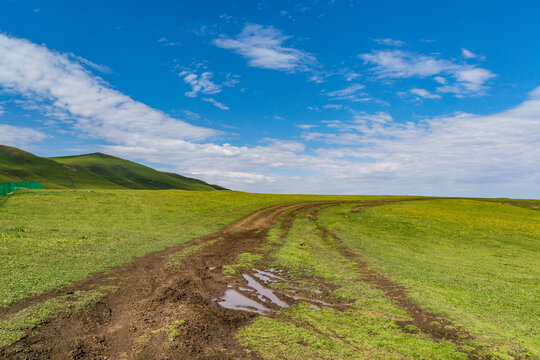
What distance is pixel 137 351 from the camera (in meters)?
7.53

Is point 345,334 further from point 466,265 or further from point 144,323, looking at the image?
point 466,265

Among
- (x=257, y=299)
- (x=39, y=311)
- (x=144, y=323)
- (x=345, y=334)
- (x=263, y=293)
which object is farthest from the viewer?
(x=263, y=293)

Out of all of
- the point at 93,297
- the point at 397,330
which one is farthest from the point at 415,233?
the point at 93,297

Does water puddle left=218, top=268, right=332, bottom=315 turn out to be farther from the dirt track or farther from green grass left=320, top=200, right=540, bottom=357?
green grass left=320, top=200, right=540, bottom=357

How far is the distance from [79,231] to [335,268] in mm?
Result: 22499

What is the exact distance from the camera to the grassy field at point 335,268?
8.50 meters

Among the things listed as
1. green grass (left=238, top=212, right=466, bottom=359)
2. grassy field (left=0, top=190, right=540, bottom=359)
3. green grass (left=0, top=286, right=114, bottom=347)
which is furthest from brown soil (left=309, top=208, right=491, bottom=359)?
green grass (left=0, top=286, right=114, bottom=347)

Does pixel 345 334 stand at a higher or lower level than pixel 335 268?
higher

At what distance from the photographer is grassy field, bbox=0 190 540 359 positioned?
850 cm

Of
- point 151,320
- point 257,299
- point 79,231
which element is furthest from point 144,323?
point 79,231

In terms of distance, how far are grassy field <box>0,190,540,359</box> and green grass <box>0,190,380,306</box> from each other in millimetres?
92

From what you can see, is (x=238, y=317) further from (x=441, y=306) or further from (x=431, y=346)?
(x=441, y=306)

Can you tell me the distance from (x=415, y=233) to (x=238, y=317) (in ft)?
106

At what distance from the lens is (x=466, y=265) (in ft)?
70.1
